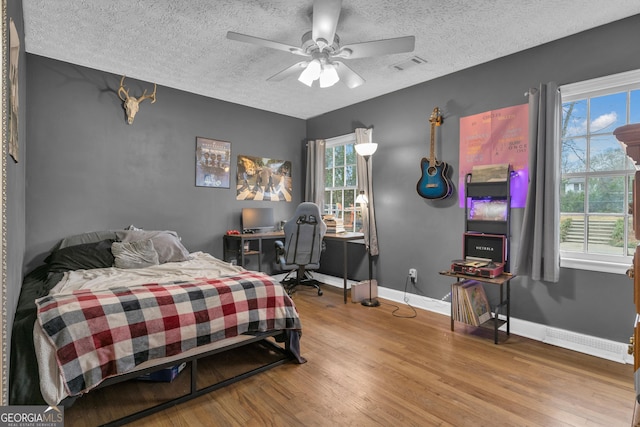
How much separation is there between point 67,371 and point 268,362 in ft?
4.17

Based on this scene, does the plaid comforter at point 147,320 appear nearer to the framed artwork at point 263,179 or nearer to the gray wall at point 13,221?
the gray wall at point 13,221

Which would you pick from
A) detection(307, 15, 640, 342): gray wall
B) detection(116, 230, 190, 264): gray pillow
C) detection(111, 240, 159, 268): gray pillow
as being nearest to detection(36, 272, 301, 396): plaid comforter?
detection(111, 240, 159, 268): gray pillow

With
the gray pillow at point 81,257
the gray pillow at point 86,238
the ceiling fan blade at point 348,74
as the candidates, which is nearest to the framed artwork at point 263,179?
the gray pillow at point 86,238

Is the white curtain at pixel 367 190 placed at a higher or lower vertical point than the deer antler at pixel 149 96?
lower

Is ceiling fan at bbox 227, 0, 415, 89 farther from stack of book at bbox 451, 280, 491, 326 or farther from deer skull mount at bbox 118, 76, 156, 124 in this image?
stack of book at bbox 451, 280, 491, 326

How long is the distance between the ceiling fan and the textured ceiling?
23 cm

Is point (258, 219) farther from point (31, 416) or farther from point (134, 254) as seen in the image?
point (31, 416)

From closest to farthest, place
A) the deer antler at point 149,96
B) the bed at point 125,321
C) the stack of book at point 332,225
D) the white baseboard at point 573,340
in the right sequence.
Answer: the bed at point 125,321 → the white baseboard at point 573,340 → the deer antler at point 149,96 → the stack of book at point 332,225

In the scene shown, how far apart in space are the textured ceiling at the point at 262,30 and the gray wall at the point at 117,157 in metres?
0.35

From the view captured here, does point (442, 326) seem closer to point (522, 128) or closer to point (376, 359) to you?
point (376, 359)

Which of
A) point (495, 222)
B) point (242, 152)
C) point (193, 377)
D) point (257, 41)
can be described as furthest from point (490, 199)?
point (242, 152)

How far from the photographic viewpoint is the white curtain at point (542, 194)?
275 centimetres

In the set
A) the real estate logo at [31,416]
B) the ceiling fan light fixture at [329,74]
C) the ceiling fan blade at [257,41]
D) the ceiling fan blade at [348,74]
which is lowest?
the real estate logo at [31,416]

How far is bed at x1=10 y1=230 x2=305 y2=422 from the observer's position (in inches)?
63.9
